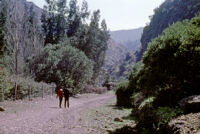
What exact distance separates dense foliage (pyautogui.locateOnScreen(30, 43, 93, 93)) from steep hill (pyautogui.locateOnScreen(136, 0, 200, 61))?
44.8 meters

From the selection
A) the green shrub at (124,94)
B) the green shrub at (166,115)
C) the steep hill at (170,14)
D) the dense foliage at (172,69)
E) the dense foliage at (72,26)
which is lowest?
the green shrub at (124,94)

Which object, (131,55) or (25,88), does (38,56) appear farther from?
(131,55)

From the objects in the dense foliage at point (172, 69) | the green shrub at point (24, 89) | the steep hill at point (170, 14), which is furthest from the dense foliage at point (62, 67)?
the steep hill at point (170, 14)

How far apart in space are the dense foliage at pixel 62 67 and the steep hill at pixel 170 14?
4479 centimetres

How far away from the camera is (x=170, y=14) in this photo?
93938mm

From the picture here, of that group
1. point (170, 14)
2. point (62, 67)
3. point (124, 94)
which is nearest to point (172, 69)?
point (124, 94)

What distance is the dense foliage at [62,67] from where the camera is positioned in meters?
33.8

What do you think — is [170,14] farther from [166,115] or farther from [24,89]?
[166,115]

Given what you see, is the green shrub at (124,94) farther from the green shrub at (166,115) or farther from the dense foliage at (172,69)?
the green shrub at (166,115)

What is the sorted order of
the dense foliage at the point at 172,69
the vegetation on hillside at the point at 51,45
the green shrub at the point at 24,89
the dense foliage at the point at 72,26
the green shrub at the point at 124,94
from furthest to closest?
the dense foliage at the point at 72,26 < the vegetation on hillside at the point at 51,45 < the green shrub at the point at 124,94 < the green shrub at the point at 24,89 < the dense foliage at the point at 172,69

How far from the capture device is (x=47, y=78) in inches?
1320

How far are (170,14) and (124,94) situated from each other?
78770 millimetres

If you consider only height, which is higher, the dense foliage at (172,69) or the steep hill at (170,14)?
the steep hill at (170,14)

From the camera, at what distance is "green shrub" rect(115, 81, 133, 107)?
2221 cm
